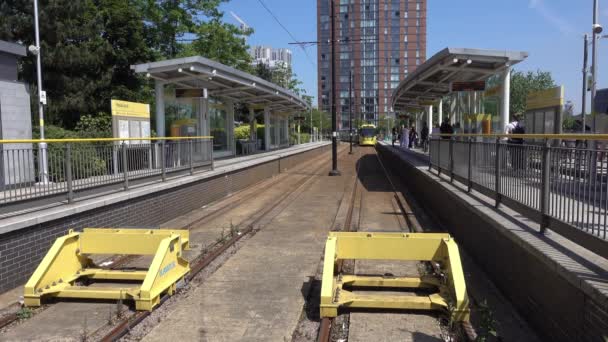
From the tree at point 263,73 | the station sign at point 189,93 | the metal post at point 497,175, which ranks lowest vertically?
the metal post at point 497,175

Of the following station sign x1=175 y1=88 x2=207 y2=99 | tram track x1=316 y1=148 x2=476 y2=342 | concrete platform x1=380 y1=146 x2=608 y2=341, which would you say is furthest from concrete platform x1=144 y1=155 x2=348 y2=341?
station sign x1=175 y1=88 x2=207 y2=99

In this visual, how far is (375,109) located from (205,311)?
485 feet

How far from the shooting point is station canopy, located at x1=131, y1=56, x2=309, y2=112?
15.3 meters

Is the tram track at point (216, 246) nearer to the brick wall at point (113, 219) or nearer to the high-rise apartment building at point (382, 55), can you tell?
the brick wall at point (113, 219)

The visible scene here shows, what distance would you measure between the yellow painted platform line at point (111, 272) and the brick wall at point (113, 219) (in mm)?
605

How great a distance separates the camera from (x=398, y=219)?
37.1 ft

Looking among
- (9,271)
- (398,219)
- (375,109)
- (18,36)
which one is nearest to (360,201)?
(398,219)

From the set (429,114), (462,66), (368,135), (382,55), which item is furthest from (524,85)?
(382,55)

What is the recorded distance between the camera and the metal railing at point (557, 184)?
14.0ft

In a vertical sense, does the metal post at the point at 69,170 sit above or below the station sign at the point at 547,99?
below

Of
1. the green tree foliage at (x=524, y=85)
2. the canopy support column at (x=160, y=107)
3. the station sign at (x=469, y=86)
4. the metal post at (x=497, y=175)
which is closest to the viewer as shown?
the metal post at (x=497, y=175)

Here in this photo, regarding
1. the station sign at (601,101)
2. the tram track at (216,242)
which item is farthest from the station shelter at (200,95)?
the station sign at (601,101)

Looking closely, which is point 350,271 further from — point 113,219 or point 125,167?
point 125,167

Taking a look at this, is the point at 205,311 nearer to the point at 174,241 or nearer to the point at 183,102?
the point at 174,241
